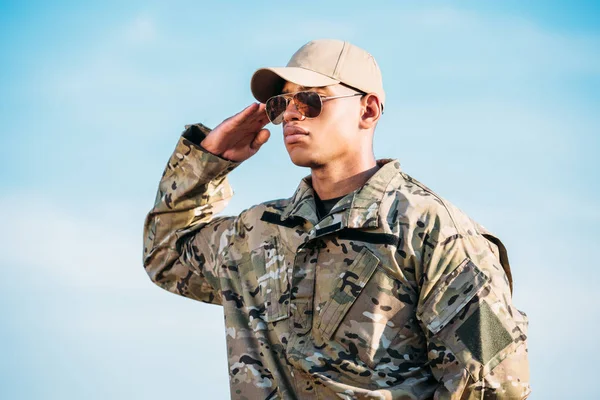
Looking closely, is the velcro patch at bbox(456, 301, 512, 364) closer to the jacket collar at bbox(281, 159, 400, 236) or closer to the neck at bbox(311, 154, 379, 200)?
the jacket collar at bbox(281, 159, 400, 236)

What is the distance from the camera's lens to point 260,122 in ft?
24.9

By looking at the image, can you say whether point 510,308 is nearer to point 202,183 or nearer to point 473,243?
point 473,243

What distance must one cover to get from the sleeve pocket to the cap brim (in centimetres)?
157

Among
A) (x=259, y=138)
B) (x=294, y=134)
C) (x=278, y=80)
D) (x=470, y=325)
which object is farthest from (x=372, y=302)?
(x=259, y=138)

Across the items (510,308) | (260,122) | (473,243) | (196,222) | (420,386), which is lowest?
(420,386)

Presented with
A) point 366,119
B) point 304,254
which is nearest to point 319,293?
point 304,254

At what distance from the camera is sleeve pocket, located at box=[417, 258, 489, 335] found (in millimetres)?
6277

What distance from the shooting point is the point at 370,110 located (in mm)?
7098

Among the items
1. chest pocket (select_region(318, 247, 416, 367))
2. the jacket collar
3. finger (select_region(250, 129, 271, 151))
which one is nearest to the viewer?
chest pocket (select_region(318, 247, 416, 367))

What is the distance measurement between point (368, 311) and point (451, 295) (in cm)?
53

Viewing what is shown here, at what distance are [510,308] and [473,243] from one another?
473 mm

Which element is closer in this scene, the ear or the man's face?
the man's face

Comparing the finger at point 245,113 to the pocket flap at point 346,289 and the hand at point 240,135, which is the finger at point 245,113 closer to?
the hand at point 240,135

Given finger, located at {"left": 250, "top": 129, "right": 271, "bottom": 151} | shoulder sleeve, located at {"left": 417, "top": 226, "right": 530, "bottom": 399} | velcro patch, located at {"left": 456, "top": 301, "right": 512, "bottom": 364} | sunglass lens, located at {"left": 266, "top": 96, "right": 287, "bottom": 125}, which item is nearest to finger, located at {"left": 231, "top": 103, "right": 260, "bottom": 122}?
finger, located at {"left": 250, "top": 129, "right": 271, "bottom": 151}
